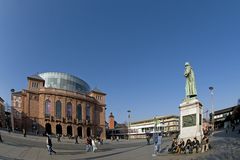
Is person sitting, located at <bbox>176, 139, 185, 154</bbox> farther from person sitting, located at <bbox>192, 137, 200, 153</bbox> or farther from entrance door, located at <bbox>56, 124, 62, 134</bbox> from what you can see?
entrance door, located at <bbox>56, 124, 62, 134</bbox>

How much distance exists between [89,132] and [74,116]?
9.19 meters

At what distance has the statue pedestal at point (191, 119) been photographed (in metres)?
23.5

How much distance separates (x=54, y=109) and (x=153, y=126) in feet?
126

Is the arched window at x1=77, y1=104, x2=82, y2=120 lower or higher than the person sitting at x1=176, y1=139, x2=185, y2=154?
higher

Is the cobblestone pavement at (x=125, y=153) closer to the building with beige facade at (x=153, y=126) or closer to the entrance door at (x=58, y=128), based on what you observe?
the entrance door at (x=58, y=128)

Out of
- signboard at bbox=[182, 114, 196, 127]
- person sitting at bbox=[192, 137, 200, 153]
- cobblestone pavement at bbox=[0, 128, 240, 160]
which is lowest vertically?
cobblestone pavement at bbox=[0, 128, 240, 160]

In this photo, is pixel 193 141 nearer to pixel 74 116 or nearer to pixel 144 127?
pixel 74 116

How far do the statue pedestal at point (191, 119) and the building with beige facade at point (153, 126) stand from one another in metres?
79.3

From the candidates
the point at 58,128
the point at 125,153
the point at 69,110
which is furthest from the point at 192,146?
the point at 69,110

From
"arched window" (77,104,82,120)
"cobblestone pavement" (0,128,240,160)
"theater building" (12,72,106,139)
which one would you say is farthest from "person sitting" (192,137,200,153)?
"arched window" (77,104,82,120)

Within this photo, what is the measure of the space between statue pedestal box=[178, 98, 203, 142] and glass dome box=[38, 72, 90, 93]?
83.5 metres

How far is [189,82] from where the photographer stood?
84.5 feet

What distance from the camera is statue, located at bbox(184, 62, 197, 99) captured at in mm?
25156

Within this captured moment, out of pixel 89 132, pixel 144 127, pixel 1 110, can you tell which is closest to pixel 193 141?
pixel 1 110
